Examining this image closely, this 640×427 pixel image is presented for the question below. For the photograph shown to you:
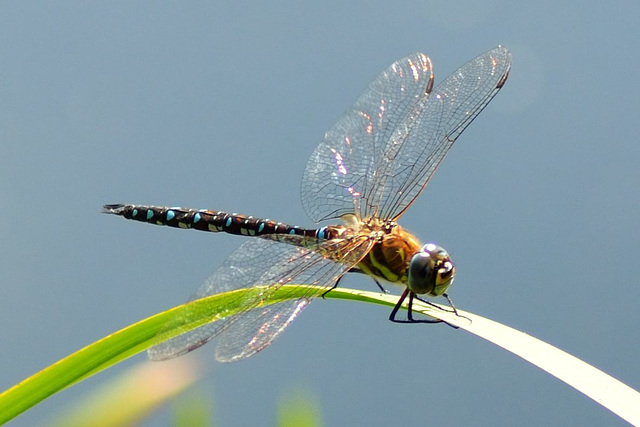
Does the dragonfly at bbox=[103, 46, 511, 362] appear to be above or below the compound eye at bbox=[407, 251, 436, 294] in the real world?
above

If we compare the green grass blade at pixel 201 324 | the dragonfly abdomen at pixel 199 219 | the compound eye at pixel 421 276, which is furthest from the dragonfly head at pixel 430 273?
the dragonfly abdomen at pixel 199 219

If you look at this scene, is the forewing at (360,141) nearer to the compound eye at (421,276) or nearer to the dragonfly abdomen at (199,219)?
the dragonfly abdomen at (199,219)

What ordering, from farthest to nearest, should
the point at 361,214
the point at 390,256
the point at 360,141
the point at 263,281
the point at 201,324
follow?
1. the point at 360,141
2. the point at 361,214
3. the point at 390,256
4. the point at 263,281
5. the point at 201,324

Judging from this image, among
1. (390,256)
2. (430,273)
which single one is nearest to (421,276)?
(430,273)

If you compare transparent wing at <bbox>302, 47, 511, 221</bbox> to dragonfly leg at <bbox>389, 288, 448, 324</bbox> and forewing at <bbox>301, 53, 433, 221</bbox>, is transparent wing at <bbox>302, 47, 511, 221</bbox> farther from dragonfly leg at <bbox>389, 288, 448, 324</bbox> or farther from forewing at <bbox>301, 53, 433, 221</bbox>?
dragonfly leg at <bbox>389, 288, 448, 324</bbox>

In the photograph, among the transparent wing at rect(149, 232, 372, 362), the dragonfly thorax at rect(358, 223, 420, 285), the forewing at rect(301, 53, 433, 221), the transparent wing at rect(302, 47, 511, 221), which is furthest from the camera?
the forewing at rect(301, 53, 433, 221)

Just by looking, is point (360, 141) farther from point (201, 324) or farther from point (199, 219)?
point (201, 324)

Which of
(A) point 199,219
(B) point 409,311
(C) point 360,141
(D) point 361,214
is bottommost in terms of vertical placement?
(B) point 409,311

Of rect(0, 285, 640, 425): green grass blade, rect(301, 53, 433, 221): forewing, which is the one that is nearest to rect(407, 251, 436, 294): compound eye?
rect(0, 285, 640, 425): green grass blade
